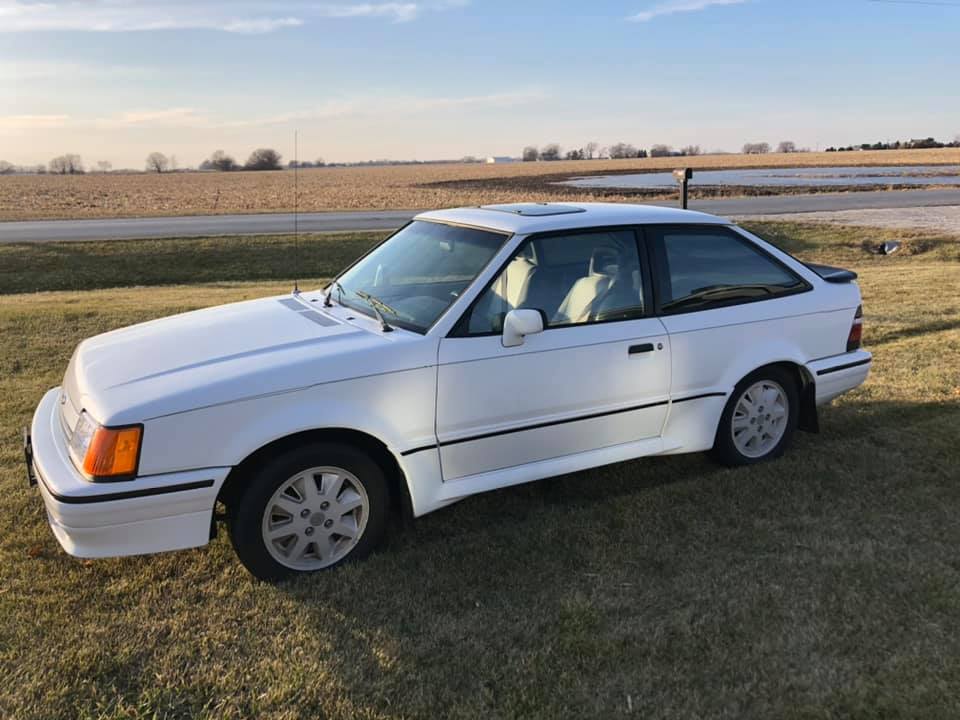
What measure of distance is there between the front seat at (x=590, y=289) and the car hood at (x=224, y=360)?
83 cm

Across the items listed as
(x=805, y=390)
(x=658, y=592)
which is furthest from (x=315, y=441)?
(x=805, y=390)

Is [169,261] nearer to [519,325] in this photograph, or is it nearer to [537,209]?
[537,209]

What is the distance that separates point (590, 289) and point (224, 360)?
1.88m

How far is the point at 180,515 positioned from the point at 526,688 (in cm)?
154

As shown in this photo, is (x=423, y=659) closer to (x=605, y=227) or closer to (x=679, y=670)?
(x=679, y=670)

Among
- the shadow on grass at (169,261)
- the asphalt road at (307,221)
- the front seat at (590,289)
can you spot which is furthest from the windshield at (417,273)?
the asphalt road at (307,221)

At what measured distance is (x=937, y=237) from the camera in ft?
58.2

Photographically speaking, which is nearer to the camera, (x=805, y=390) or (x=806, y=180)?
(x=805, y=390)

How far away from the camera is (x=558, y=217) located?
13.7 ft

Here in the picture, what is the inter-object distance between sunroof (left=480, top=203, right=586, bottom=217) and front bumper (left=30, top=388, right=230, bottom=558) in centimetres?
212

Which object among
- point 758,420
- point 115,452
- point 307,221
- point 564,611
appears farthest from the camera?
point 307,221

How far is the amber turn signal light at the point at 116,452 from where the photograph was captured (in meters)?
3.03

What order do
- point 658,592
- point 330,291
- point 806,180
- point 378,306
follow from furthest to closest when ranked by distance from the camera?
1. point 806,180
2. point 330,291
3. point 378,306
4. point 658,592

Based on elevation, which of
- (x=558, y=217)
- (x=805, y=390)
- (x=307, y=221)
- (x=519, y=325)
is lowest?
(x=805, y=390)
